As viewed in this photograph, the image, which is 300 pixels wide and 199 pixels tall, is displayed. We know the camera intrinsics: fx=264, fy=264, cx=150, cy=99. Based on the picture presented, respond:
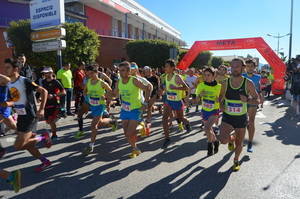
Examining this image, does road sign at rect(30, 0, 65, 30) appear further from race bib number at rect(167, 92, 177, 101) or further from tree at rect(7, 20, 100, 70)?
race bib number at rect(167, 92, 177, 101)

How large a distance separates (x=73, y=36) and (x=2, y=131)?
1018cm

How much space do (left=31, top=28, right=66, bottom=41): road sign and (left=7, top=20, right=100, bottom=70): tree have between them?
12.5 feet

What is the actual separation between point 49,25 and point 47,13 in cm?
57

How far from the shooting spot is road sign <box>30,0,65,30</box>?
11070 mm

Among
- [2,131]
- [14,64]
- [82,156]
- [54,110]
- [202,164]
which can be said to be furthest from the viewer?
[2,131]

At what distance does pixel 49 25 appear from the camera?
1142 centimetres

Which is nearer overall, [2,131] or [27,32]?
[2,131]

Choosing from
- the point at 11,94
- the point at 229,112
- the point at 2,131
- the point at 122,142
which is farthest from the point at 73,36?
the point at 229,112

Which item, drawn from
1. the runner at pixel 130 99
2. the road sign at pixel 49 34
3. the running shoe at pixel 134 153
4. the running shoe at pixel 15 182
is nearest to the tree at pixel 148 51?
the road sign at pixel 49 34

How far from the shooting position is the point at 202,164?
477cm

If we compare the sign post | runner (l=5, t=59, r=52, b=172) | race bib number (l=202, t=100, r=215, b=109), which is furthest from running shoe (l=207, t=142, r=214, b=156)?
the sign post

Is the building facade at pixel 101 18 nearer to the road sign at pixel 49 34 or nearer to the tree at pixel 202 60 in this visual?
the road sign at pixel 49 34

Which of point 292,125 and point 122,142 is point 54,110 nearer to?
point 122,142

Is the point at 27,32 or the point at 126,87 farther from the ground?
the point at 27,32
